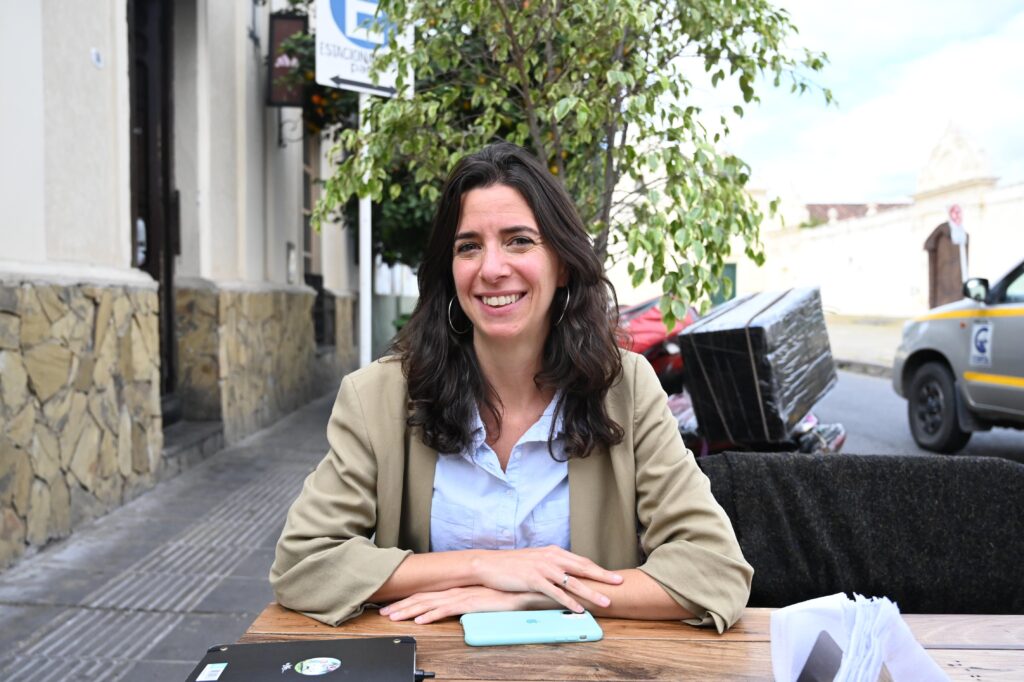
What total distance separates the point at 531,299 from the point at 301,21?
23.3ft

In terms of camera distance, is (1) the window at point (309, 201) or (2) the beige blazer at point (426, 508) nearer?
(2) the beige blazer at point (426, 508)

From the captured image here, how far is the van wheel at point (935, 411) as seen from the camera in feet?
23.6

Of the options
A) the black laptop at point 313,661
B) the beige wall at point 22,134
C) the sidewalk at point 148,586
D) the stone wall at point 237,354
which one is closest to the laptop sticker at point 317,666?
the black laptop at point 313,661

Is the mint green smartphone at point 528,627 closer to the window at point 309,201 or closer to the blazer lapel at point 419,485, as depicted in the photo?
the blazer lapel at point 419,485

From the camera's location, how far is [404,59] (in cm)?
355

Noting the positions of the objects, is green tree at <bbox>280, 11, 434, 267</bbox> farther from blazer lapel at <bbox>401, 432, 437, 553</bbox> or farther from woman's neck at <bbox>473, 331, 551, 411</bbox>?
blazer lapel at <bbox>401, 432, 437, 553</bbox>

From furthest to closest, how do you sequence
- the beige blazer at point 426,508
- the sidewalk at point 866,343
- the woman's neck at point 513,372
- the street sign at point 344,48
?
the sidewalk at point 866,343
the street sign at point 344,48
the woman's neck at point 513,372
the beige blazer at point 426,508

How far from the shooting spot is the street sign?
4516mm

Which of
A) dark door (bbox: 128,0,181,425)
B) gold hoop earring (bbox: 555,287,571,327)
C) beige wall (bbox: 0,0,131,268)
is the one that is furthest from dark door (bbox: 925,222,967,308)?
gold hoop earring (bbox: 555,287,571,327)

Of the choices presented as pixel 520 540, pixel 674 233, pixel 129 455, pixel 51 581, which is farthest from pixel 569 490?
pixel 129 455

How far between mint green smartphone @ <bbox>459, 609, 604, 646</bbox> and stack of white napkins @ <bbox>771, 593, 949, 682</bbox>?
377 mm

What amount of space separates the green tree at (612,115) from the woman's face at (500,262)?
46.1 inches

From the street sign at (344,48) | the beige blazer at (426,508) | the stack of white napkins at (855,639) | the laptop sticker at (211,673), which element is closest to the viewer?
the stack of white napkins at (855,639)

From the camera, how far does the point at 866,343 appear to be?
73.4 ft
